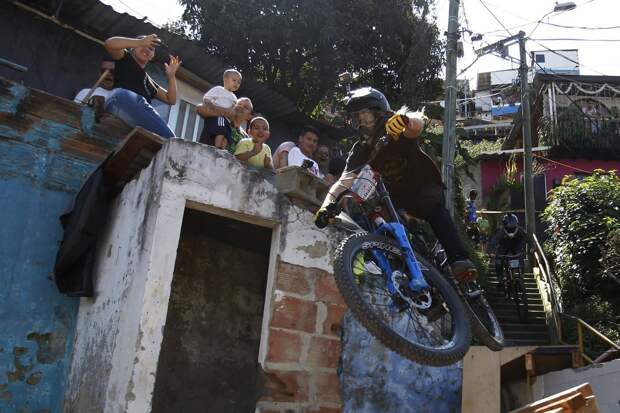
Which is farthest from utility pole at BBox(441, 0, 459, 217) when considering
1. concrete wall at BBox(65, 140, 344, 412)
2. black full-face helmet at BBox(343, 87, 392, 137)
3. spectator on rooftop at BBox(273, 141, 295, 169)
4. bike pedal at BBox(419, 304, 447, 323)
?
bike pedal at BBox(419, 304, 447, 323)

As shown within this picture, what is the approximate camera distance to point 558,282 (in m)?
13.1

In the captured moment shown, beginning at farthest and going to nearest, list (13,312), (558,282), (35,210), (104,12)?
(558,282) → (104,12) → (35,210) → (13,312)

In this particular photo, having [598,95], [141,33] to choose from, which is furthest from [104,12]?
[598,95]

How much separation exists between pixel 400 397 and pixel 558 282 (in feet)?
30.1

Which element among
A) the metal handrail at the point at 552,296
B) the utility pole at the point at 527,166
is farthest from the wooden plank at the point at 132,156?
the utility pole at the point at 527,166

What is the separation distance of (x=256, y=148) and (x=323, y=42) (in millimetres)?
8352

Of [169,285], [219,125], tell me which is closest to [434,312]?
[169,285]

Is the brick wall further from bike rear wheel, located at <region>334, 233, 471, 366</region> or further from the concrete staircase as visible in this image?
the concrete staircase

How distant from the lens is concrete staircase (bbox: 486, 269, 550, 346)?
1080 centimetres

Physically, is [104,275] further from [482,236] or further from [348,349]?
[482,236]

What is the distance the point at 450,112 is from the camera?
10336 mm

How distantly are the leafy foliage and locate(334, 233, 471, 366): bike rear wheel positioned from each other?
8.13 metres

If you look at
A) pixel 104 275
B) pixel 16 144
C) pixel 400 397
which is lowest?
pixel 400 397

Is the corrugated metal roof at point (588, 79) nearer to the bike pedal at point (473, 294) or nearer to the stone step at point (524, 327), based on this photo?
the stone step at point (524, 327)
